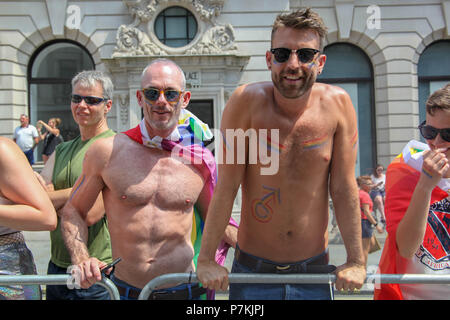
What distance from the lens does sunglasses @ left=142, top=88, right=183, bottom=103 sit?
2705 millimetres

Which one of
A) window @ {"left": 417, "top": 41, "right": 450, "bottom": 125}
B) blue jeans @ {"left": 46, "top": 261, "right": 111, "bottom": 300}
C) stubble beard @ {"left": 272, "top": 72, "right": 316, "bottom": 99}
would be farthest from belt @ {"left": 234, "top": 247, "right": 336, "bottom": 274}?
window @ {"left": 417, "top": 41, "right": 450, "bottom": 125}

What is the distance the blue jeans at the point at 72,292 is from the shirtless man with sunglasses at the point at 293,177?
47.5 inches

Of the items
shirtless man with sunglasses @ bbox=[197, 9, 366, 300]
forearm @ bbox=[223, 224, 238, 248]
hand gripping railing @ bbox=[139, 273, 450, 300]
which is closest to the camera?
hand gripping railing @ bbox=[139, 273, 450, 300]

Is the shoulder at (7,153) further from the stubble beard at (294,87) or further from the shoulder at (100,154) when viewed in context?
the stubble beard at (294,87)

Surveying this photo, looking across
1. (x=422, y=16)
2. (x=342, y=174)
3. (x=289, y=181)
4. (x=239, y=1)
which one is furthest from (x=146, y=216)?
(x=422, y=16)

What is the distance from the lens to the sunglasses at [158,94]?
2705mm

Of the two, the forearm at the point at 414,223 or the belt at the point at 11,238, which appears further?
the belt at the point at 11,238

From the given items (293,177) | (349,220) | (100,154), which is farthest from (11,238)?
(349,220)

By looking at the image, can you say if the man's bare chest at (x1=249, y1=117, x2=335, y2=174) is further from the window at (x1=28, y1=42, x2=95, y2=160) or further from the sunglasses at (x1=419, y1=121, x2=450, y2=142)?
the window at (x1=28, y1=42, x2=95, y2=160)

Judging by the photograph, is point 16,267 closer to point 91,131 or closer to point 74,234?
point 74,234

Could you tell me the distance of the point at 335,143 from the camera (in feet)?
7.80

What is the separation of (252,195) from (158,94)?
32.9 inches

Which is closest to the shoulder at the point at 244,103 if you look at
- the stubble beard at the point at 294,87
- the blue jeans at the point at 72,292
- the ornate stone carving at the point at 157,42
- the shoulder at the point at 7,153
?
the stubble beard at the point at 294,87

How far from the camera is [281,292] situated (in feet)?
7.87
